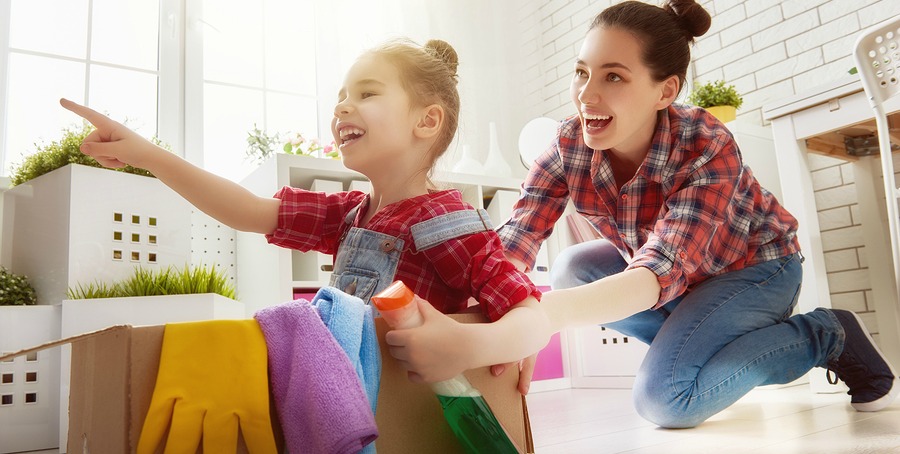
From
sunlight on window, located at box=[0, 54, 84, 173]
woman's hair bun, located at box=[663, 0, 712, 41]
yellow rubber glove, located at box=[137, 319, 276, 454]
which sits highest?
sunlight on window, located at box=[0, 54, 84, 173]

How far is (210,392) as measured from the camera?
20.8 inches

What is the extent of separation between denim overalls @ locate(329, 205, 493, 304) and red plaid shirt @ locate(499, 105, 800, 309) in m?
0.32

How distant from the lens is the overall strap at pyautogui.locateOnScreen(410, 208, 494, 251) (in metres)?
0.89

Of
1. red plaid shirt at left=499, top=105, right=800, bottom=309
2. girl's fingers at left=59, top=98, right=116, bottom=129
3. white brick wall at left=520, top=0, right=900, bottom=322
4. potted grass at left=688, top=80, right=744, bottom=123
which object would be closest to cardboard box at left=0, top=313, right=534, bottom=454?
girl's fingers at left=59, top=98, right=116, bottom=129

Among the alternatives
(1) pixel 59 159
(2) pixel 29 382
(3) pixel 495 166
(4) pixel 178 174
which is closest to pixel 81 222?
(1) pixel 59 159

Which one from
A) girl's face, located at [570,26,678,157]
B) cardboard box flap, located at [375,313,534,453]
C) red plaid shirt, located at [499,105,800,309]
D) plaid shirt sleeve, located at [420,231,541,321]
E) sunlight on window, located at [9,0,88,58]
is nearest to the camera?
cardboard box flap, located at [375,313,534,453]

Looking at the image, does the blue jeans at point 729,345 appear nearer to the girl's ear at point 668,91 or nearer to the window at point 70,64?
the girl's ear at point 668,91

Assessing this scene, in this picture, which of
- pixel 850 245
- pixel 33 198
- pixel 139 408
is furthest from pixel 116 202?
pixel 850 245

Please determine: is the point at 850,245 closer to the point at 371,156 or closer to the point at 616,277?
the point at 616,277

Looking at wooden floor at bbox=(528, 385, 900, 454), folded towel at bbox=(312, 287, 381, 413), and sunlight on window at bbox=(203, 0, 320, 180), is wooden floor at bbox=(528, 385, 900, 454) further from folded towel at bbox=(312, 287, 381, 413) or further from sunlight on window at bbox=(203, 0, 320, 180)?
sunlight on window at bbox=(203, 0, 320, 180)

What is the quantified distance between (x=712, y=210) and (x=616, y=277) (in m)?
0.26

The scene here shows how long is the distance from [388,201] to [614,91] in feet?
1.58

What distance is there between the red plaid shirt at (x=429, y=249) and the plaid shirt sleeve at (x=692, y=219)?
270 mm

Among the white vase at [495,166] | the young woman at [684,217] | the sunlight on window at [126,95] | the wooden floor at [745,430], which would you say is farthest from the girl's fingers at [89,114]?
the white vase at [495,166]
